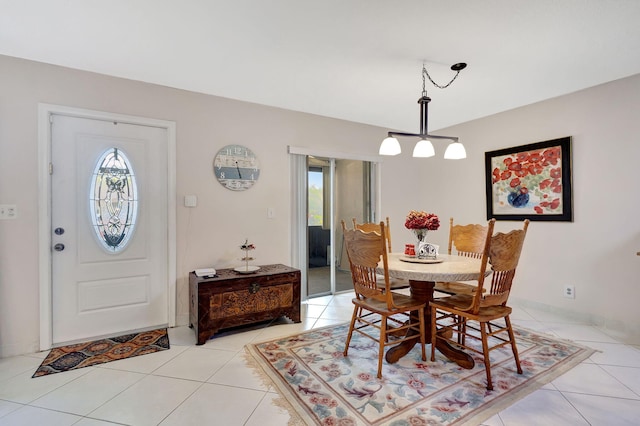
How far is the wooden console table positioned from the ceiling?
181cm

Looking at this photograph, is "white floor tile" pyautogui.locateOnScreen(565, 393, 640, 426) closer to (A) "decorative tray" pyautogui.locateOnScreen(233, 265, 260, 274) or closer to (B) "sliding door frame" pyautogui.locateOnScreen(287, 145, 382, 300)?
(A) "decorative tray" pyautogui.locateOnScreen(233, 265, 260, 274)

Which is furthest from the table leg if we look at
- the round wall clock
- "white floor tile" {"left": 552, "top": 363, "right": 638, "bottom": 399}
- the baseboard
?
the round wall clock

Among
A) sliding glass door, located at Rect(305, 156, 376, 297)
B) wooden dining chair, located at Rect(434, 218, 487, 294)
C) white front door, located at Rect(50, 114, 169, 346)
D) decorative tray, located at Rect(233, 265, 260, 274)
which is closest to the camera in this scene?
white front door, located at Rect(50, 114, 169, 346)

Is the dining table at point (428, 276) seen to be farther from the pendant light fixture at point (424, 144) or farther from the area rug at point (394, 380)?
the pendant light fixture at point (424, 144)

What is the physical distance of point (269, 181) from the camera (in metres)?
3.54

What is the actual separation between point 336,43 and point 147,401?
2618 millimetres

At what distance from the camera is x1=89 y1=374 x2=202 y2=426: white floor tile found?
1.70 m

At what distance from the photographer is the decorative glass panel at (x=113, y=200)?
274 centimetres

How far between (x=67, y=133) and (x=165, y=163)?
0.76 meters

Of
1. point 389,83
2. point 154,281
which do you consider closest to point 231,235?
point 154,281

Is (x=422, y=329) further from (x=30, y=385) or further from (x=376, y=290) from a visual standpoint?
(x=30, y=385)

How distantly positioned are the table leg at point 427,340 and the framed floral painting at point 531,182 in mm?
1892

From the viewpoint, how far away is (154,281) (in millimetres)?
2955

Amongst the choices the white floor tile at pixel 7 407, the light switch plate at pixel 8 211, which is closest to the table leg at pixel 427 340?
the white floor tile at pixel 7 407
